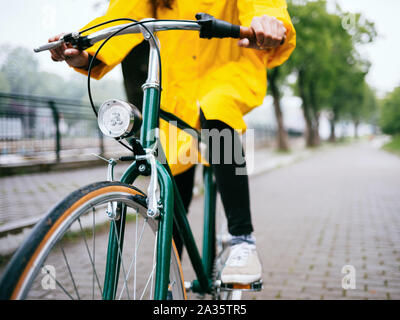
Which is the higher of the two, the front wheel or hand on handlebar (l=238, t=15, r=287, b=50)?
hand on handlebar (l=238, t=15, r=287, b=50)

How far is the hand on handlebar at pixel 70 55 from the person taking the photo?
1.53 meters

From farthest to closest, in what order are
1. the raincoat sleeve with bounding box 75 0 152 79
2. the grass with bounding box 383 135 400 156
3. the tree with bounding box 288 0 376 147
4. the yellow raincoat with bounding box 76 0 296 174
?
the grass with bounding box 383 135 400 156 → the tree with bounding box 288 0 376 147 → the yellow raincoat with bounding box 76 0 296 174 → the raincoat sleeve with bounding box 75 0 152 79

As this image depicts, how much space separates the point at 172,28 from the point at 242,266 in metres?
1.10

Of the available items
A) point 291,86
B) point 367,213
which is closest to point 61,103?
point 367,213

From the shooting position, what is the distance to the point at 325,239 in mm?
4457

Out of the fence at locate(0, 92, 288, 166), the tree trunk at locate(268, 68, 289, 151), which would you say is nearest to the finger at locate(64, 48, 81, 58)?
the fence at locate(0, 92, 288, 166)

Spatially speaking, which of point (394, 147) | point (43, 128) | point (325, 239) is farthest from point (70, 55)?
point (394, 147)

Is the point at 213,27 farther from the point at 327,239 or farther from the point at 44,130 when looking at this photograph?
the point at 44,130

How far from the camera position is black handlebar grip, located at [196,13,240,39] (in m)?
1.32

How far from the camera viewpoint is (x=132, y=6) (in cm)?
179

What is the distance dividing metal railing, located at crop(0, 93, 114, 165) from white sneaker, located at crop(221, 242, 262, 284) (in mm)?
8114

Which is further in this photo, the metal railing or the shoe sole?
the metal railing

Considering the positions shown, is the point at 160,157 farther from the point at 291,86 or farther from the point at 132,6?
the point at 291,86

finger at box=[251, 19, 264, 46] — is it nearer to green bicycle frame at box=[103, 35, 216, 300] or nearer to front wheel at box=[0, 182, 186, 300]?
green bicycle frame at box=[103, 35, 216, 300]
